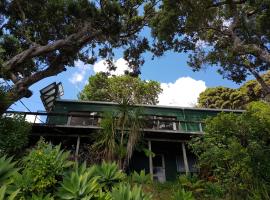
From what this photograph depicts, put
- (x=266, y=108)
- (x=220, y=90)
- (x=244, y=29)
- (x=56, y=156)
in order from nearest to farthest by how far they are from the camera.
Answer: (x=56, y=156) < (x=244, y=29) < (x=266, y=108) < (x=220, y=90)

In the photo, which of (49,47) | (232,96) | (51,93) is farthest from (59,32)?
(232,96)

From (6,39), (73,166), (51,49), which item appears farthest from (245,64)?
(73,166)

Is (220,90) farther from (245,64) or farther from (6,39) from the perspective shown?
(6,39)

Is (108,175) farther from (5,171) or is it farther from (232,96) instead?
(232,96)

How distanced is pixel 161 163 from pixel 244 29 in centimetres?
867

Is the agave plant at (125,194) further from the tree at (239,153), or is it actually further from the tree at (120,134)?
the tree at (120,134)

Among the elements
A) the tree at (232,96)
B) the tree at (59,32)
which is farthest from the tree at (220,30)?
the tree at (232,96)

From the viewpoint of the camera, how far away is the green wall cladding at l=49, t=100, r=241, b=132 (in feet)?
64.9

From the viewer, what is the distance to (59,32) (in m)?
15.9

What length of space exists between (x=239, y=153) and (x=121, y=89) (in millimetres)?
23321

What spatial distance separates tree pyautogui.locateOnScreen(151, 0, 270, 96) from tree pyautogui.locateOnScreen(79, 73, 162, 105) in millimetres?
14202

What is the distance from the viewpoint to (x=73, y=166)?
482 centimetres

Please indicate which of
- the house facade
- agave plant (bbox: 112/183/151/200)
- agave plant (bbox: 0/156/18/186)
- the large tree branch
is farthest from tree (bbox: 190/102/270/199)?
the large tree branch

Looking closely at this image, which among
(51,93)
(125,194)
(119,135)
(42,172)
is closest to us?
(125,194)
